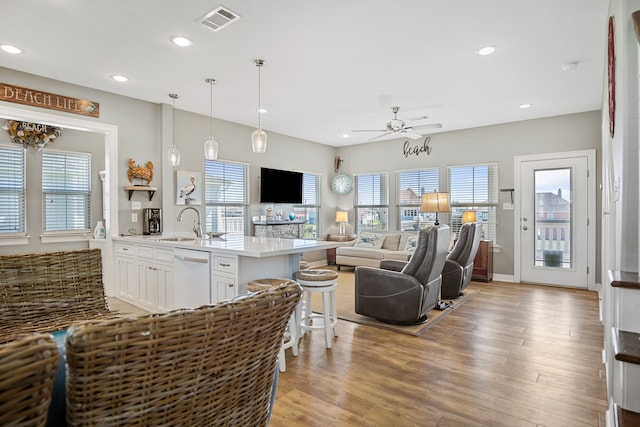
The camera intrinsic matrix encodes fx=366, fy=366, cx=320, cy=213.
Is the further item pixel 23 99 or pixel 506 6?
pixel 23 99

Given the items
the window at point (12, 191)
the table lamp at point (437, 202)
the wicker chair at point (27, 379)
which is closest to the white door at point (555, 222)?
the table lamp at point (437, 202)

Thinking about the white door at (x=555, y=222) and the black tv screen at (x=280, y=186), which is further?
the black tv screen at (x=280, y=186)

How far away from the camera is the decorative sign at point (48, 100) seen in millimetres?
3865

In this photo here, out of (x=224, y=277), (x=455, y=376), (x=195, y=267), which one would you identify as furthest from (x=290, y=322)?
(x=455, y=376)

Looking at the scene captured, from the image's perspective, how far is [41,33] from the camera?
3.12m

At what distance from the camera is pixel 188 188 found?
5.33 metres

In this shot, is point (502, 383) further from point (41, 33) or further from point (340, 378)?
point (41, 33)

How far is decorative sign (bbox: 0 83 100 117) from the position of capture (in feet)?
12.7

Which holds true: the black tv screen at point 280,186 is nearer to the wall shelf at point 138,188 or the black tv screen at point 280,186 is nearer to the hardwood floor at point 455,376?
the wall shelf at point 138,188

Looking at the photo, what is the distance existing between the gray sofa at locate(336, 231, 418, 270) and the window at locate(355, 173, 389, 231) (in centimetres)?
87

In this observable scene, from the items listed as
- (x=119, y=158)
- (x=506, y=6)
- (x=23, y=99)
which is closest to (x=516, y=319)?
(x=506, y=6)

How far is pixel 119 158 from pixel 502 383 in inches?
188

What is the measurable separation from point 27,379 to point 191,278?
119 inches

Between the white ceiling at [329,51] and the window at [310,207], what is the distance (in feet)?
8.50
